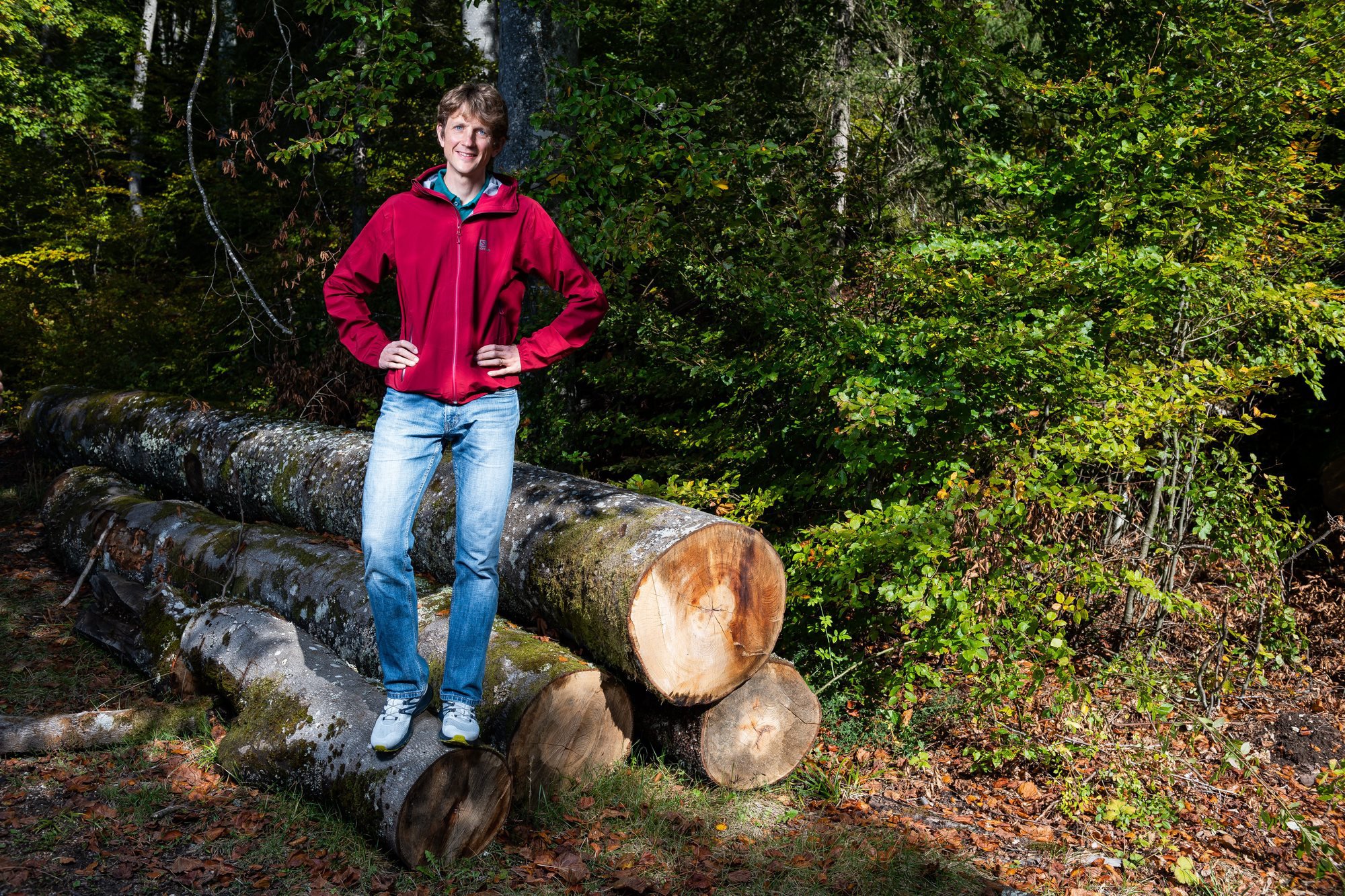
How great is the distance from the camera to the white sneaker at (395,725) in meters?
3.18

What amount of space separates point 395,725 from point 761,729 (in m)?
1.67

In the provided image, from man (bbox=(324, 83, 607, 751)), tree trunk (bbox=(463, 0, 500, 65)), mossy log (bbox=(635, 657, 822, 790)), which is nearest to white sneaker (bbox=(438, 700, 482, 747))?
man (bbox=(324, 83, 607, 751))

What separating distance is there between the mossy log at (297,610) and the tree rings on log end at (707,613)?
1.09 ft

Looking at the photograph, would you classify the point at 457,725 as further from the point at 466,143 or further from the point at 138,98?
the point at 138,98

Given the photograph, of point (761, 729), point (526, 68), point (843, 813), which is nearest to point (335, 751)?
point (761, 729)

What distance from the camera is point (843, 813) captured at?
3.98 metres

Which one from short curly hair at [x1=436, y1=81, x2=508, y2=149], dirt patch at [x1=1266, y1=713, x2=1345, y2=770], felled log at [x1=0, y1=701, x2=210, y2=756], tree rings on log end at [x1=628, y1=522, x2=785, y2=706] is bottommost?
dirt patch at [x1=1266, y1=713, x2=1345, y2=770]

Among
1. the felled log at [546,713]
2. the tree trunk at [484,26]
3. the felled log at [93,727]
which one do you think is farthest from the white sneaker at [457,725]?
the tree trunk at [484,26]

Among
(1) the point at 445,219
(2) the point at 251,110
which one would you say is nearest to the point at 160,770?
(1) the point at 445,219

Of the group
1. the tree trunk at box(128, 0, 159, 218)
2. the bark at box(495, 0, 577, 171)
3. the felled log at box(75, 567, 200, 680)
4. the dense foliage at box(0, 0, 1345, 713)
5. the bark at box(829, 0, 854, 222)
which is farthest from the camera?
the tree trunk at box(128, 0, 159, 218)

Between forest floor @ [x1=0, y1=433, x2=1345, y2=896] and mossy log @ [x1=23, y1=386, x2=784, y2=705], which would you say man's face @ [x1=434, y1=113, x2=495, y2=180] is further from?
forest floor @ [x1=0, y1=433, x2=1345, y2=896]

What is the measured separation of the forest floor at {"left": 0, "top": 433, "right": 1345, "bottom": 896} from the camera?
10.5ft

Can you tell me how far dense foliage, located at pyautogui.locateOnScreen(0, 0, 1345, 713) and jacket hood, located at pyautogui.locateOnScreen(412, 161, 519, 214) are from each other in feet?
5.79

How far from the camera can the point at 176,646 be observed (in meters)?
4.52
